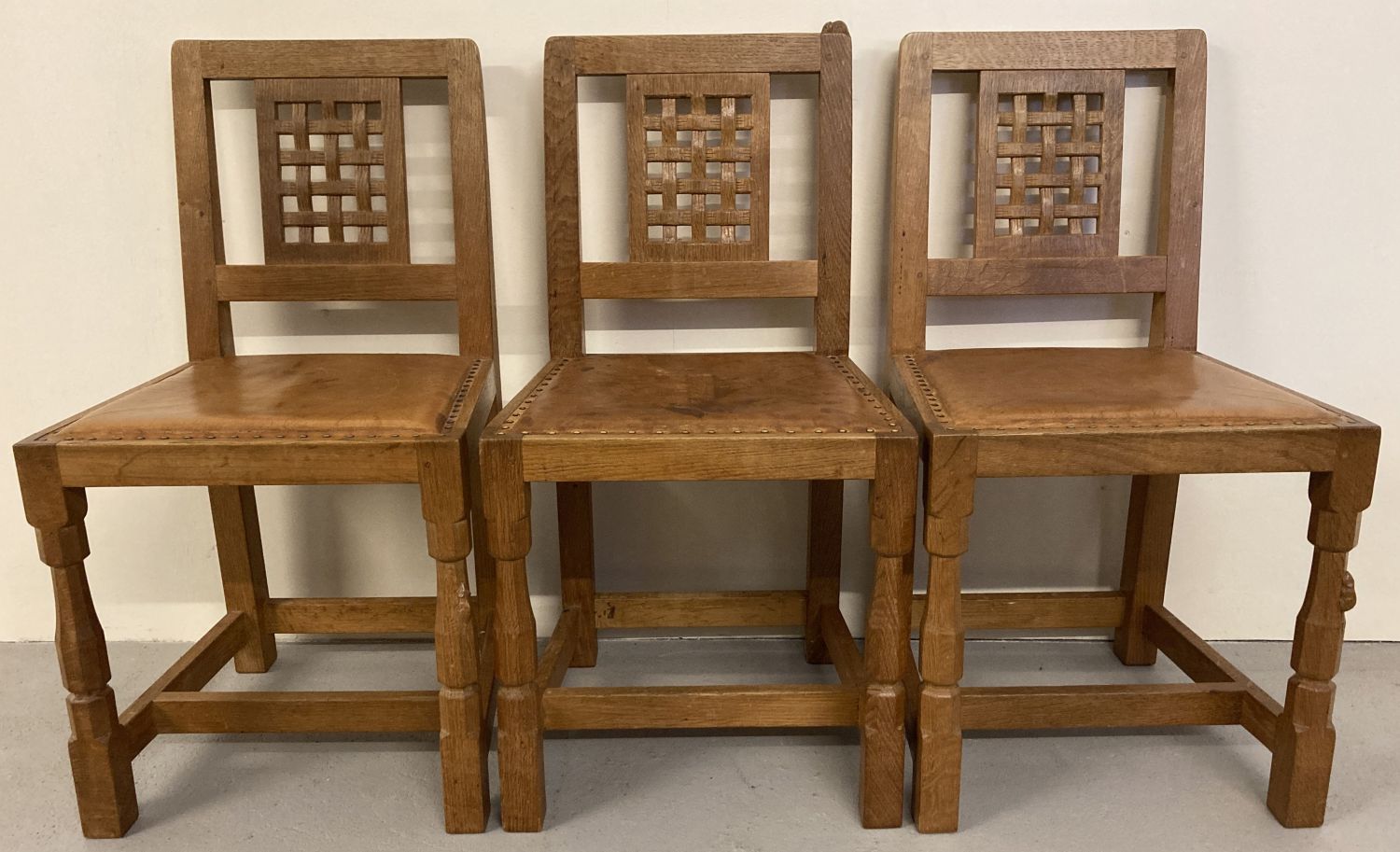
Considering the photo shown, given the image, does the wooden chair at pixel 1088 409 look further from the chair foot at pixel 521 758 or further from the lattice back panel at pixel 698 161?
the chair foot at pixel 521 758

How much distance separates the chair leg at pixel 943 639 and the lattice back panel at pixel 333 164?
97cm

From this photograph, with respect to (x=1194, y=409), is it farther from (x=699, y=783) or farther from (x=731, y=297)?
(x=699, y=783)

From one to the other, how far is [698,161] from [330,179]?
0.61 m

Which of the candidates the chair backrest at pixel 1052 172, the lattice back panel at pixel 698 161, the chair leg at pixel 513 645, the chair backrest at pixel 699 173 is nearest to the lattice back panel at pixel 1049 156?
the chair backrest at pixel 1052 172

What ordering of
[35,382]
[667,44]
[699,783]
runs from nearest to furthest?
1. [699,783]
2. [667,44]
3. [35,382]

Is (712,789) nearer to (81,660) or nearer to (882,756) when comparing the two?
(882,756)

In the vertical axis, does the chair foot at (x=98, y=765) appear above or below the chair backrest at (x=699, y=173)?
below

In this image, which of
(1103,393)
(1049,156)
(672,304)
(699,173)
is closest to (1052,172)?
(1049,156)

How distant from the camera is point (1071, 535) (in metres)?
1.99

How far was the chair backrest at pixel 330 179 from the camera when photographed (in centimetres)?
166

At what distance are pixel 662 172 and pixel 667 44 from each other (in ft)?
0.66

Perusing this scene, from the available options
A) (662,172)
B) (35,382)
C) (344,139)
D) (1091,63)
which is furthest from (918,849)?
(35,382)

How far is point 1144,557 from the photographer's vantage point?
1843 mm

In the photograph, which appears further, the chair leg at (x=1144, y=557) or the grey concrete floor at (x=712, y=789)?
the chair leg at (x=1144, y=557)
